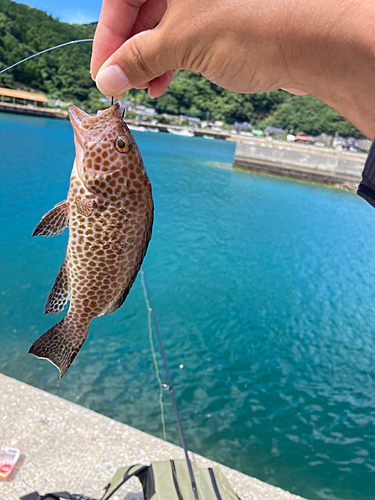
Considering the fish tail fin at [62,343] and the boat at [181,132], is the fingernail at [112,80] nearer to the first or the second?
the fish tail fin at [62,343]

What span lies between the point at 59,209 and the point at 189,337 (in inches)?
265

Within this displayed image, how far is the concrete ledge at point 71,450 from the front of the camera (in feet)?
10.9

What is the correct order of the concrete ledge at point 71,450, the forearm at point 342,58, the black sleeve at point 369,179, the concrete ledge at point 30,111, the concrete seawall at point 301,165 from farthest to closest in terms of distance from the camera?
1. the concrete ledge at point 30,111
2. the concrete seawall at point 301,165
3. the concrete ledge at point 71,450
4. the forearm at point 342,58
5. the black sleeve at point 369,179

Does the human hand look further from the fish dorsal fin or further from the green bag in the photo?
the green bag

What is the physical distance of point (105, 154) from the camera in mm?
1579

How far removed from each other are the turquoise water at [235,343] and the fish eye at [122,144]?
4.87 metres

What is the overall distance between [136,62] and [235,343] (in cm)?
707

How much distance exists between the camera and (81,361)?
21.6 feet

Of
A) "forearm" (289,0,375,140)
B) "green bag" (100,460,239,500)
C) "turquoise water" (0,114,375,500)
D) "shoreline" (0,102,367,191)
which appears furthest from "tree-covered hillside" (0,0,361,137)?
"forearm" (289,0,375,140)

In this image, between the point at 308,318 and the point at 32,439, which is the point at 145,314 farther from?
the point at 32,439

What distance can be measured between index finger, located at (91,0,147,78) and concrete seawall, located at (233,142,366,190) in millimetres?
31694

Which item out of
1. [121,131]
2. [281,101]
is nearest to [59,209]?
[121,131]

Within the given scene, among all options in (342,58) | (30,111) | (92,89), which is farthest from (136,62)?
(92,89)

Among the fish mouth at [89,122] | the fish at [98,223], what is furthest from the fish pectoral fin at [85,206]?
the fish mouth at [89,122]
